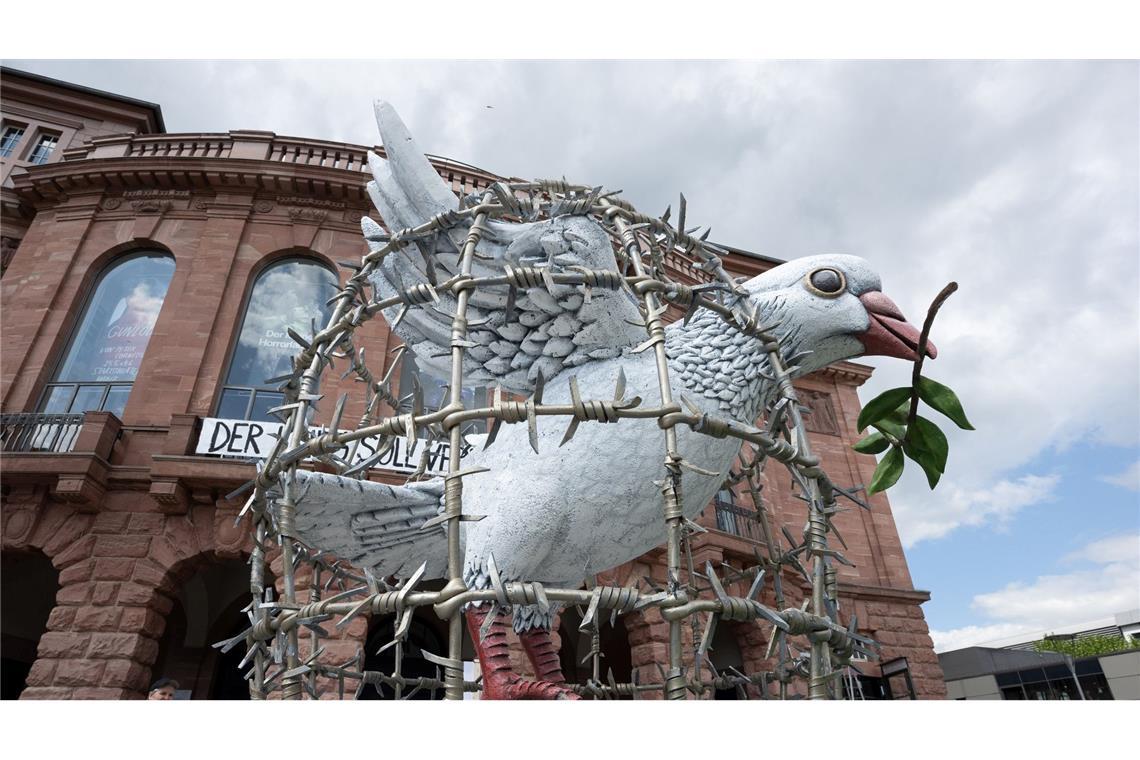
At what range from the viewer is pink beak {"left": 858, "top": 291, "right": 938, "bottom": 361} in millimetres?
2725

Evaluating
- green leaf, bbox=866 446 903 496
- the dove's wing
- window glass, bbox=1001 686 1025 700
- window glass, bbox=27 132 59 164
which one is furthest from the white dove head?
window glass, bbox=27 132 59 164

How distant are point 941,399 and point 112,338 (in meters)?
10.9

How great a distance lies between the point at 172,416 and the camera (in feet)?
26.3

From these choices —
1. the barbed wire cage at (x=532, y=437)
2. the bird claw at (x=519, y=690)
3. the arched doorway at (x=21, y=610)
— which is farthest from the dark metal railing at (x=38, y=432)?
the bird claw at (x=519, y=690)

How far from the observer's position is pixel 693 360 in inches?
103

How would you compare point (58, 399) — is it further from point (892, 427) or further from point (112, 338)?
point (892, 427)

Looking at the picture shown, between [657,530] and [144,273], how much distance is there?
1068 centimetres

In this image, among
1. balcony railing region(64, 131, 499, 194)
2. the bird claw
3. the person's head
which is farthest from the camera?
balcony railing region(64, 131, 499, 194)

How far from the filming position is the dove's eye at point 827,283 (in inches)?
109

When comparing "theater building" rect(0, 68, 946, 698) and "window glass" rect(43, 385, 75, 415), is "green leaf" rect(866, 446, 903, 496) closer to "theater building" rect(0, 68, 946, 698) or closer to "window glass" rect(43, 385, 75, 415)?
"theater building" rect(0, 68, 946, 698)

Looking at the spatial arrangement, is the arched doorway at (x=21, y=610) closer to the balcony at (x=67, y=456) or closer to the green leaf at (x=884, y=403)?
the balcony at (x=67, y=456)

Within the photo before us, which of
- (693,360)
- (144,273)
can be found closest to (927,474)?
(693,360)

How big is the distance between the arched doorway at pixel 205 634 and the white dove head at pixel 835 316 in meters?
9.47

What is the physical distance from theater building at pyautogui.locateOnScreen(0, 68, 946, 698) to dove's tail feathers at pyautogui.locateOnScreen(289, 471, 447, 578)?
15.8ft
